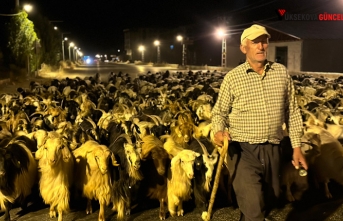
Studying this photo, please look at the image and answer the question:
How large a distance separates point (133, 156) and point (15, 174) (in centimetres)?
174

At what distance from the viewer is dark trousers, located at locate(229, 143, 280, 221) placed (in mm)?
3844

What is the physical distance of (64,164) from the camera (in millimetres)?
6113

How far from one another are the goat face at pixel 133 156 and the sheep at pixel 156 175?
0.40 m

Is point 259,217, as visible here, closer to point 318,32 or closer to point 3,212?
point 3,212

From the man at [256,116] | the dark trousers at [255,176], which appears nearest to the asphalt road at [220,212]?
the dark trousers at [255,176]

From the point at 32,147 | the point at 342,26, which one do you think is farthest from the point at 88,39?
the point at 32,147

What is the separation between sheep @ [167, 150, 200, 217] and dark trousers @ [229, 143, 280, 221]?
1961 mm

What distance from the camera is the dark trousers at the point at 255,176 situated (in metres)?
3.84

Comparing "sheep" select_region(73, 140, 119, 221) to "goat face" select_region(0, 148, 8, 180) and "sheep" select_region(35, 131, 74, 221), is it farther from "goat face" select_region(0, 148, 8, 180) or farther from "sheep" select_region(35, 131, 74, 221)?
"goat face" select_region(0, 148, 8, 180)

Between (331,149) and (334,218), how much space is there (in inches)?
49.6

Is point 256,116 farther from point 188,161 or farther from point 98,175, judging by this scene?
point 98,175

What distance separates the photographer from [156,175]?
6.46m

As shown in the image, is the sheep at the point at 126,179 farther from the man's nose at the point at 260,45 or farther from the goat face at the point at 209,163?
the man's nose at the point at 260,45

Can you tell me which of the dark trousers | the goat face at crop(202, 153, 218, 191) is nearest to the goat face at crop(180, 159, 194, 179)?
the goat face at crop(202, 153, 218, 191)
